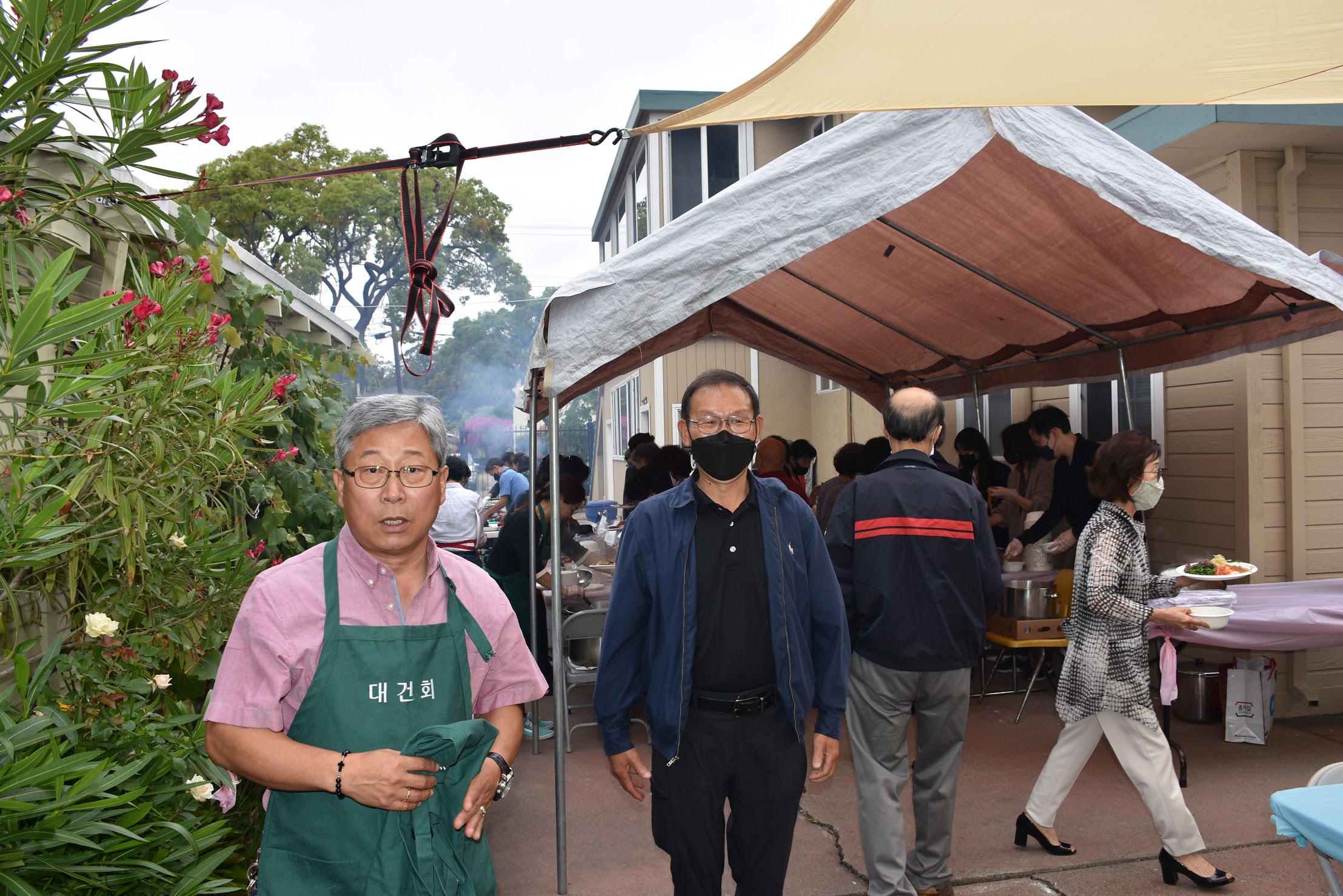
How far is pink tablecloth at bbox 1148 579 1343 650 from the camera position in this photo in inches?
193

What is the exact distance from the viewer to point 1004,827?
470 cm

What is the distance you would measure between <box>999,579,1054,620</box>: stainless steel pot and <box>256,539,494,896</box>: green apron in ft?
16.7

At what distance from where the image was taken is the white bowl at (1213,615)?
175 inches

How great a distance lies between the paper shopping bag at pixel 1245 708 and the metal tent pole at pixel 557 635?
4253 millimetres

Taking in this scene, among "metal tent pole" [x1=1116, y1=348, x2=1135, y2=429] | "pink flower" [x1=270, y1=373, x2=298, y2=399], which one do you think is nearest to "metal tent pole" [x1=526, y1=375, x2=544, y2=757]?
"pink flower" [x1=270, y1=373, x2=298, y2=399]

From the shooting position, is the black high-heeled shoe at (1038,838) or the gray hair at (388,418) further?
the black high-heeled shoe at (1038,838)

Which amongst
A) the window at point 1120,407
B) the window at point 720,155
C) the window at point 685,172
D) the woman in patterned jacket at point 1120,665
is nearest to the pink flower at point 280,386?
the woman in patterned jacket at point 1120,665

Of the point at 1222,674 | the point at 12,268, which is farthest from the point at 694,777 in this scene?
the point at 1222,674

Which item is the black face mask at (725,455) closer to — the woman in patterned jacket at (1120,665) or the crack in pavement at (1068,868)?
the woman in patterned jacket at (1120,665)

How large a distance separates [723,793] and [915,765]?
1294mm

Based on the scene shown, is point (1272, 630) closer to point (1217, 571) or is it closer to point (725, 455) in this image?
point (1217, 571)

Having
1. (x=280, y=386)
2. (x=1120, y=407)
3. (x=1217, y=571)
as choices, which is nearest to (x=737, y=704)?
(x=280, y=386)

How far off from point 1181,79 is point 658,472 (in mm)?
5222

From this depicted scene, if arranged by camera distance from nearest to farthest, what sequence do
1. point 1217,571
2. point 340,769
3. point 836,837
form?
Answer: point 340,769, point 836,837, point 1217,571
